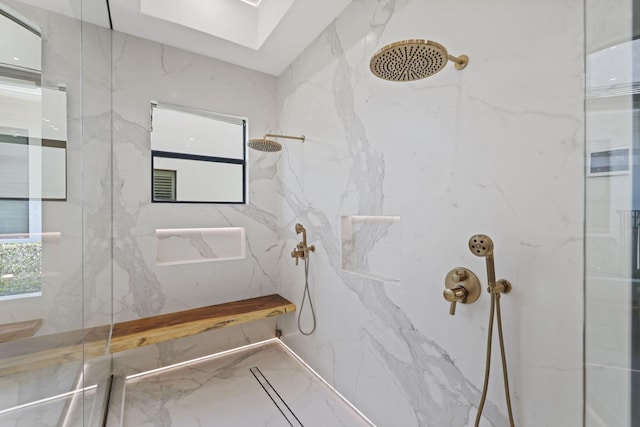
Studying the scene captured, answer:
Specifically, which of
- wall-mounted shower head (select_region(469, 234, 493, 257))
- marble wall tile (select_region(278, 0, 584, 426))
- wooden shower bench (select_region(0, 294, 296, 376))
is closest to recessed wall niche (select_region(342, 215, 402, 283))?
marble wall tile (select_region(278, 0, 584, 426))

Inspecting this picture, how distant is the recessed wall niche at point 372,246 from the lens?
164 cm

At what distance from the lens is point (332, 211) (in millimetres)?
1986

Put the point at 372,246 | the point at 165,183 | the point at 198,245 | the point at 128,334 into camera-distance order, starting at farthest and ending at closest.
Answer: the point at 165,183
the point at 198,245
the point at 128,334
the point at 372,246

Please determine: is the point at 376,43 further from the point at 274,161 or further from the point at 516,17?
the point at 274,161

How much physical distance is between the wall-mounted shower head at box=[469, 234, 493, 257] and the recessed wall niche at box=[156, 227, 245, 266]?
2.11 meters

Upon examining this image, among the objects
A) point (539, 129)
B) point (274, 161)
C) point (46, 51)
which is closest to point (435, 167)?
point (539, 129)

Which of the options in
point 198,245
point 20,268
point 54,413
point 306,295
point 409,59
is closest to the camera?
point 20,268

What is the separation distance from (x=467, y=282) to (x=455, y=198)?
38 centimetres

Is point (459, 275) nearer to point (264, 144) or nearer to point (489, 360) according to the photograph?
point (489, 360)

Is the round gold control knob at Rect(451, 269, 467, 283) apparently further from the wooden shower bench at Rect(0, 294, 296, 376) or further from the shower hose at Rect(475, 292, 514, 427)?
the wooden shower bench at Rect(0, 294, 296, 376)

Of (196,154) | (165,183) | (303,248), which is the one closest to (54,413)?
(303,248)

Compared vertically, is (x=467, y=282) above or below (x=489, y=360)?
above

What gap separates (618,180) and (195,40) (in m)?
2.76

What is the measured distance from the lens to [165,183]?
3.05m
